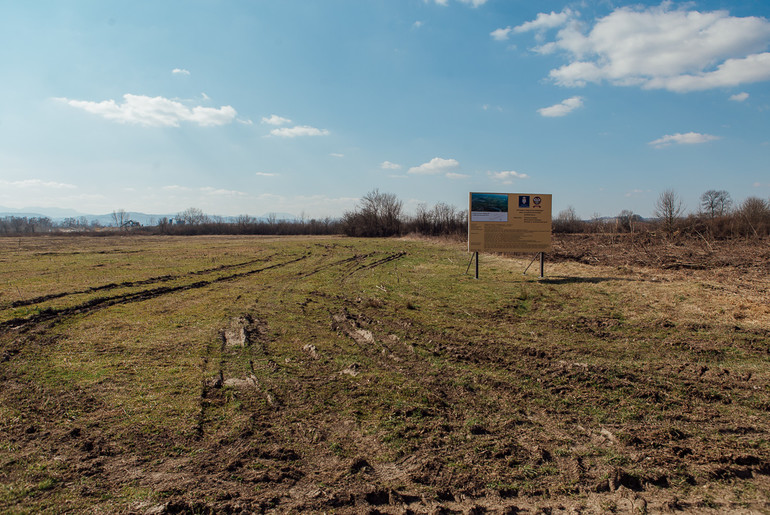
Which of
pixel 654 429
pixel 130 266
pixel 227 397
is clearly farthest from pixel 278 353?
pixel 130 266

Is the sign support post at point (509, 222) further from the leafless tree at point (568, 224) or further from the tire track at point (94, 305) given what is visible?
the leafless tree at point (568, 224)

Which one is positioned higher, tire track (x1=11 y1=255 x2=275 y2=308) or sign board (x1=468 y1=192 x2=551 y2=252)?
sign board (x1=468 y1=192 x2=551 y2=252)

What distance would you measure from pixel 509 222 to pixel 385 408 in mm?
11926

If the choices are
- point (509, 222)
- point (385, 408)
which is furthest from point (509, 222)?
point (385, 408)

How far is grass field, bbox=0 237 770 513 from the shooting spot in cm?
316

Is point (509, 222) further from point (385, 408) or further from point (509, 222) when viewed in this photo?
point (385, 408)

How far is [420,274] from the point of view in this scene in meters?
16.8

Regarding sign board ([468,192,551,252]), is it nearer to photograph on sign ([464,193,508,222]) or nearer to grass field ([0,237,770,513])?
photograph on sign ([464,193,508,222])

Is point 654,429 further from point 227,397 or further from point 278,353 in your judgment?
point 278,353

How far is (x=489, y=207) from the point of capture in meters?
15.1

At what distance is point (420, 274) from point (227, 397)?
12407 millimetres

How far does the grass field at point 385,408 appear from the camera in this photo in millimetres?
3162

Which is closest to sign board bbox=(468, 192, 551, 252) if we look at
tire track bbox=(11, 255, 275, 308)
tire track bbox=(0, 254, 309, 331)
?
tire track bbox=(0, 254, 309, 331)

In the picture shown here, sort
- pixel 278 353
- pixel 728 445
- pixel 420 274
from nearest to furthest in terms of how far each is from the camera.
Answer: pixel 728 445 < pixel 278 353 < pixel 420 274
